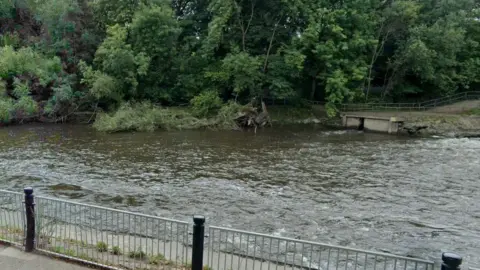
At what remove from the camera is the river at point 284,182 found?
10.1 metres

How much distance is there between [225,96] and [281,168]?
1972 cm

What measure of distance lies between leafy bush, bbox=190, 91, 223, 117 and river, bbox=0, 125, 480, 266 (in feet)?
24.3

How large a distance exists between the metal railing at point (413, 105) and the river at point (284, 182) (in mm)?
10269

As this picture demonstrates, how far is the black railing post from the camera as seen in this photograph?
17.3 ft

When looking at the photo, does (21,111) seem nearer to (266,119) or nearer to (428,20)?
(266,119)

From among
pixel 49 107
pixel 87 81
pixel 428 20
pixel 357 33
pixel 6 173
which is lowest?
pixel 6 173

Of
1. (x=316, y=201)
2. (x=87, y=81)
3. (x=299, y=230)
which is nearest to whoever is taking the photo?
(x=299, y=230)

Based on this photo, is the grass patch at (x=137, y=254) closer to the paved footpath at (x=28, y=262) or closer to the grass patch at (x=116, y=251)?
the grass patch at (x=116, y=251)

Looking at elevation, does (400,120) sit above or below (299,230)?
above

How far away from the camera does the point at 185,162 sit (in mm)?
17812

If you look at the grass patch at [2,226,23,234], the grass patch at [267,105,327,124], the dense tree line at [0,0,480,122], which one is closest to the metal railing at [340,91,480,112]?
the dense tree line at [0,0,480,122]

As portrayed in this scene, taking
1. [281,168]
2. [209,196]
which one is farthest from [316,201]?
[281,168]

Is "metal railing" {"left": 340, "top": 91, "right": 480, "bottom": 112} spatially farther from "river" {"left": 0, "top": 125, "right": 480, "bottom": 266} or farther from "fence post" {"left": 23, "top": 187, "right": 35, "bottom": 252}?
"fence post" {"left": 23, "top": 187, "right": 35, "bottom": 252}

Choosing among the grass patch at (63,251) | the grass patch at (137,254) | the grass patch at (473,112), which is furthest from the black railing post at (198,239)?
the grass patch at (473,112)
